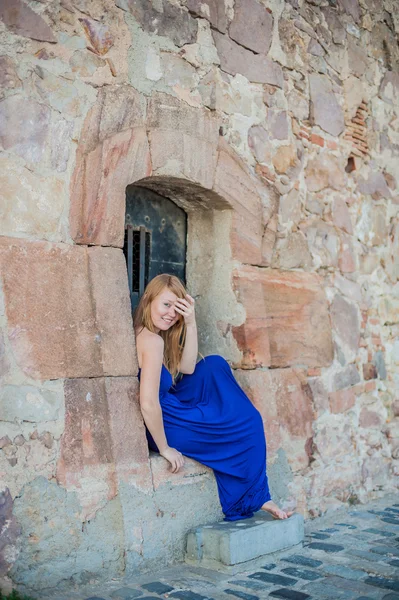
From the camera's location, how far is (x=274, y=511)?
324 cm

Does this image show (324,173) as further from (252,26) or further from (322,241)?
(252,26)

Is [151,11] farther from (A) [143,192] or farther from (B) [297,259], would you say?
(B) [297,259]

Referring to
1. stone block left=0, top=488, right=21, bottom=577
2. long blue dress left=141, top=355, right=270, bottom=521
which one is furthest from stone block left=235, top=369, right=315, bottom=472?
stone block left=0, top=488, right=21, bottom=577

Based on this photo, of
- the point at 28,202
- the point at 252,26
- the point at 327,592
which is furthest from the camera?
the point at 252,26

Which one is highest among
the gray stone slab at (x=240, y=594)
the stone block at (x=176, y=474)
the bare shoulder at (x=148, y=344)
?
the bare shoulder at (x=148, y=344)

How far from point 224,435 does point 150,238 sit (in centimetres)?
117

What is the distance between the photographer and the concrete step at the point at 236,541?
2928mm

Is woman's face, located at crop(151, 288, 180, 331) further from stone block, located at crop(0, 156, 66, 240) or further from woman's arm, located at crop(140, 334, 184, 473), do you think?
stone block, located at crop(0, 156, 66, 240)

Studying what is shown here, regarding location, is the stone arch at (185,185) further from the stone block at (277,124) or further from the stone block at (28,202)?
the stone block at (277,124)

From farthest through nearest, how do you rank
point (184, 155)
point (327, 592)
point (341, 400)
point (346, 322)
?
point (346, 322) → point (341, 400) → point (184, 155) → point (327, 592)

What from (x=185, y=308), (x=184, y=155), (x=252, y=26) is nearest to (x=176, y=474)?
(x=185, y=308)

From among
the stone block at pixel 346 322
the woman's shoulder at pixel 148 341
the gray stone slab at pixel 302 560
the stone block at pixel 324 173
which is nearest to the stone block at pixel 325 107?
the stone block at pixel 324 173

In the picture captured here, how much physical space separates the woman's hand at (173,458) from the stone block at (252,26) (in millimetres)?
2283

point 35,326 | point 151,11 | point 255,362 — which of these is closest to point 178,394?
point 255,362
